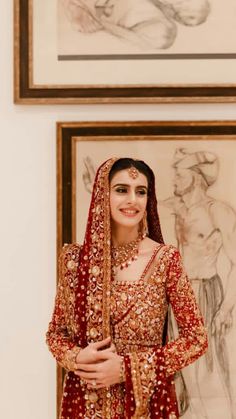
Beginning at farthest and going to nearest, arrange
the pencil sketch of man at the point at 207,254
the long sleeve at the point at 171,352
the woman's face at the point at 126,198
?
the pencil sketch of man at the point at 207,254, the woman's face at the point at 126,198, the long sleeve at the point at 171,352

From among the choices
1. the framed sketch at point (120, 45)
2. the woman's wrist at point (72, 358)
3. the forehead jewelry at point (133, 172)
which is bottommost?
the woman's wrist at point (72, 358)

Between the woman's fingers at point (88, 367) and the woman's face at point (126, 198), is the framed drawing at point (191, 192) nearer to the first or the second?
the woman's face at point (126, 198)

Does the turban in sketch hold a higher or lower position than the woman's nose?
higher

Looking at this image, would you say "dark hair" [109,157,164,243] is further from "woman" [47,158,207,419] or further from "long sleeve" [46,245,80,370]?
"long sleeve" [46,245,80,370]

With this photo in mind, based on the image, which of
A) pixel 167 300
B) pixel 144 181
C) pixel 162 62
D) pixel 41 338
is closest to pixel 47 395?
pixel 41 338

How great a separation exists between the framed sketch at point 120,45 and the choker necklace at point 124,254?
2.11 feet

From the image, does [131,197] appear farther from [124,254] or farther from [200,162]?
[200,162]

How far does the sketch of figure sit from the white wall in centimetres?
22

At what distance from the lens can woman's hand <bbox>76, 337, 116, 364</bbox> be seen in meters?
1.42

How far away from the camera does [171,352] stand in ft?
4.73

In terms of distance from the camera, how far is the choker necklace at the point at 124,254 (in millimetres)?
1533

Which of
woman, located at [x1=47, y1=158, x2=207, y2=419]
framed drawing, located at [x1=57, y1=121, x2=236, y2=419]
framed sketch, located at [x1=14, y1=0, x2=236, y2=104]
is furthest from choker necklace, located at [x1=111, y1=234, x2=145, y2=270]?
framed sketch, located at [x1=14, y1=0, x2=236, y2=104]

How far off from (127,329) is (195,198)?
2.08 ft

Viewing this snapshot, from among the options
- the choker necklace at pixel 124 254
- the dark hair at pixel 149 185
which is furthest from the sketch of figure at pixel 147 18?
the choker necklace at pixel 124 254
